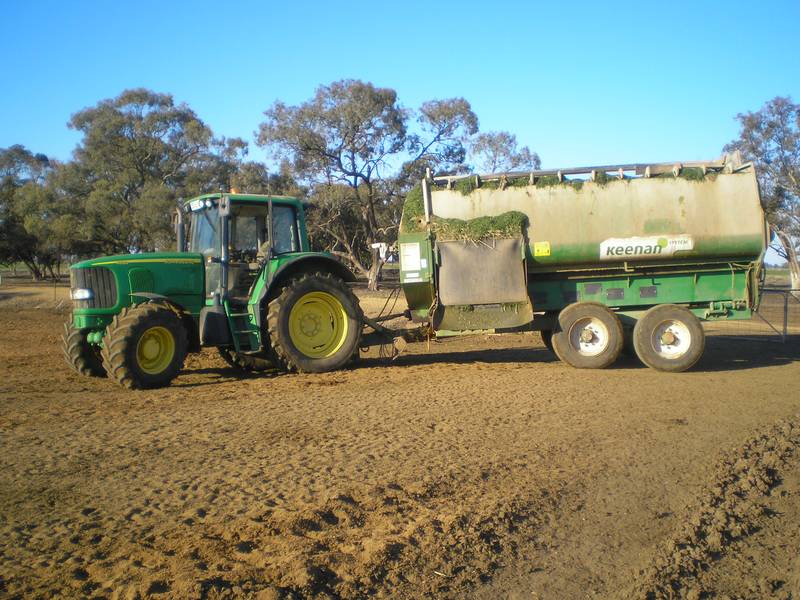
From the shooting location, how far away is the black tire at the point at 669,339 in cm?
1068

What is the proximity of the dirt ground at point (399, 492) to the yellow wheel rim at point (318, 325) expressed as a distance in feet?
4.29

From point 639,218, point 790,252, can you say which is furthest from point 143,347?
point 790,252

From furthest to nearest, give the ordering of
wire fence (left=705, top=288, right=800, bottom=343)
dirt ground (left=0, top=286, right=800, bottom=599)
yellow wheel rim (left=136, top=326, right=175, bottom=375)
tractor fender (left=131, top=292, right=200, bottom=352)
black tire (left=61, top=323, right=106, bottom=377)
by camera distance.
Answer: wire fence (left=705, top=288, right=800, bottom=343) < tractor fender (left=131, top=292, right=200, bottom=352) < black tire (left=61, top=323, right=106, bottom=377) < yellow wheel rim (left=136, top=326, right=175, bottom=375) < dirt ground (left=0, top=286, right=800, bottom=599)

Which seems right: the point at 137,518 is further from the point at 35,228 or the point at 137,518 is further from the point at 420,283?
the point at 35,228

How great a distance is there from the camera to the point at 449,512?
15.1ft

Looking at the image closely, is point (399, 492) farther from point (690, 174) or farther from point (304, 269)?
point (690, 174)

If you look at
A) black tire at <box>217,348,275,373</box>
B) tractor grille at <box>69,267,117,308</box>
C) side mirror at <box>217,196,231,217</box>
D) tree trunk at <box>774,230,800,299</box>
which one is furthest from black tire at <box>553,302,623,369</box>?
tree trunk at <box>774,230,800,299</box>

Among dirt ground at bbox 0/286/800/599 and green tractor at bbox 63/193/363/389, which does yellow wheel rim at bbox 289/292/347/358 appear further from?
dirt ground at bbox 0/286/800/599

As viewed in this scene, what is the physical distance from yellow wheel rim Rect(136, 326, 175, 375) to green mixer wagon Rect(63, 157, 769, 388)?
3.56 ft

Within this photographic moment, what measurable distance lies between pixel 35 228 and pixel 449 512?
3993 cm

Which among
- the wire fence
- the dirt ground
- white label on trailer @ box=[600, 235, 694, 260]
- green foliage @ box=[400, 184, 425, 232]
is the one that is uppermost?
green foliage @ box=[400, 184, 425, 232]

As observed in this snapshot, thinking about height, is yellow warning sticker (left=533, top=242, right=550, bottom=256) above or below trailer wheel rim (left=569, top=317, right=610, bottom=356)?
above

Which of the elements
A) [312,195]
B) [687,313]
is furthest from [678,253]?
[312,195]

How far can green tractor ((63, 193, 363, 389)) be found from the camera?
8.95m
